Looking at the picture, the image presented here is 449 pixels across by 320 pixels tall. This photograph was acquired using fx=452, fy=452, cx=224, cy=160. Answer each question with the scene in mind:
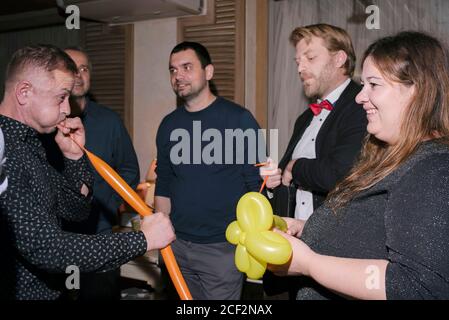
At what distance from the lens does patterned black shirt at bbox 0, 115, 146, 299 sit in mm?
1134

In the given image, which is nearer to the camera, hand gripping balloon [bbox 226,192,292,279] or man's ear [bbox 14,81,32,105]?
hand gripping balloon [bbox 226,192,292,279]

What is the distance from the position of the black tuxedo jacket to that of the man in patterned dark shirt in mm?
581

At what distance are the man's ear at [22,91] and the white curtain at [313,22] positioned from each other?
A: 185 cm

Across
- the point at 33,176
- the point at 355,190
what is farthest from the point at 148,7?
the point at 355,190

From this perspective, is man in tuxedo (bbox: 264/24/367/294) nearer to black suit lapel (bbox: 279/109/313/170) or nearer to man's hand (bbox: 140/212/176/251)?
black suit lapel (bbox: 279/109/313/170)

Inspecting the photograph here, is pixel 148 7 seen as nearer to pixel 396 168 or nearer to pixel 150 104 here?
pixel 150 104

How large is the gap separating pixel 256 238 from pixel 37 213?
1.85ft

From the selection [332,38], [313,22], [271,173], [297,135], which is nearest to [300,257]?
[271,173]

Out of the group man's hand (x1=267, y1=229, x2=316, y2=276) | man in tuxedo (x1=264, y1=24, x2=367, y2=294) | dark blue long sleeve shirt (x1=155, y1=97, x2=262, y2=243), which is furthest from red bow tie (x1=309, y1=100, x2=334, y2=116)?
man's hand (x1=267, y1=229, x2=316, y2=276)

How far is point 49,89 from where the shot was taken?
1.33m

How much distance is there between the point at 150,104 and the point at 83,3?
0.79 metres

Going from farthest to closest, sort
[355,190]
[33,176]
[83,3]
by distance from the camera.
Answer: [83,3], [33,176], [355,190]

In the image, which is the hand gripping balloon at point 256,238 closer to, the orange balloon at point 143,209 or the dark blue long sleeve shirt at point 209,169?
the orange balloon at point 143,209

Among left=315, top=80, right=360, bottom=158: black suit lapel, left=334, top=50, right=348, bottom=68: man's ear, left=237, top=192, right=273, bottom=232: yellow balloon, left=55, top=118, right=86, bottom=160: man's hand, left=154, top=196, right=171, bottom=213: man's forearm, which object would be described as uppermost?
left=334, top=50, right=348, bottom=68: man's ear
